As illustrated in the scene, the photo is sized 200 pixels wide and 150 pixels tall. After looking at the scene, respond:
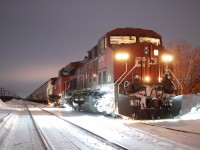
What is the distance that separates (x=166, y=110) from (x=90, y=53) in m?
7.32

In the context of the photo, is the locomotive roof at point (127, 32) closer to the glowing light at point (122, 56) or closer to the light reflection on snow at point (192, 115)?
the glowing light at point (122, 56)

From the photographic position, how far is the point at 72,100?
75.1 ft

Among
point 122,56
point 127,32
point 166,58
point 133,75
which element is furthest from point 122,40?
point 166,58

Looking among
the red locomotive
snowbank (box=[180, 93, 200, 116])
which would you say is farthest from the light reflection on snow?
the red locomotive

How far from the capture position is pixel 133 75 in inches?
537

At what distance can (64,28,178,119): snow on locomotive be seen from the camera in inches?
493

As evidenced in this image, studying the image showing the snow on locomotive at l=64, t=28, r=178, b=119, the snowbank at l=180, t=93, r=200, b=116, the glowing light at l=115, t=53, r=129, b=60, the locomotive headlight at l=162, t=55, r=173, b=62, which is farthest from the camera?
the locomotive headlight at l=162, t=55, r=173, b=62

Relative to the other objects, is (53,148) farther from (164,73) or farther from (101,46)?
(101,46)

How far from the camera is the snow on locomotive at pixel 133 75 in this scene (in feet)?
41.1

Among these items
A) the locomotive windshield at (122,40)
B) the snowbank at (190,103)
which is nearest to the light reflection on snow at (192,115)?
the snowbank at (190,103)

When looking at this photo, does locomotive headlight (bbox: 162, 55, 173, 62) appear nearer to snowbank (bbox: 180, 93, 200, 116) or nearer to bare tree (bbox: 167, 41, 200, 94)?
snowbank (bbox: 180, 93, 200, 116)

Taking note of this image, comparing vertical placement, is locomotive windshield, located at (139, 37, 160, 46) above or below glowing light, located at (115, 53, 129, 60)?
above

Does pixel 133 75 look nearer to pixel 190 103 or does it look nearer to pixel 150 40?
pixel 150 40

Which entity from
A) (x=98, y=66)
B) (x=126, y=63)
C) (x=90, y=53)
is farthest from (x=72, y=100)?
(x=126, y=63)
